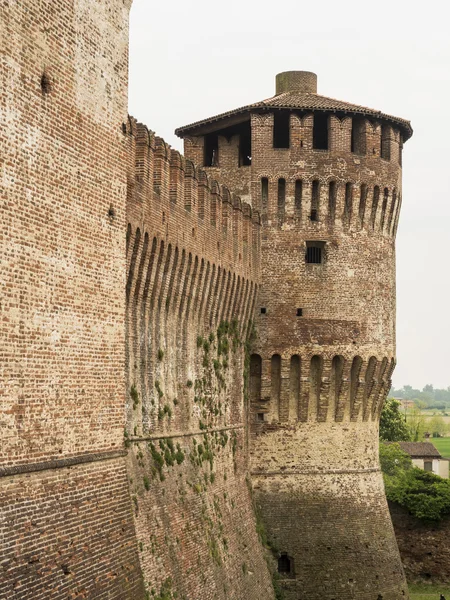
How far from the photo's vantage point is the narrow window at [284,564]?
29.5m

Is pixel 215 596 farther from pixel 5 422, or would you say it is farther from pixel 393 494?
pixel 393 494

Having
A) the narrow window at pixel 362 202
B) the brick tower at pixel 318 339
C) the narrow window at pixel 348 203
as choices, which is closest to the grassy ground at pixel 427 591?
the brick tower at pixel 318 339

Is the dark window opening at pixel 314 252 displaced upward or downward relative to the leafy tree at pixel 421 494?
upward

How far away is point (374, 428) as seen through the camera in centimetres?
3216

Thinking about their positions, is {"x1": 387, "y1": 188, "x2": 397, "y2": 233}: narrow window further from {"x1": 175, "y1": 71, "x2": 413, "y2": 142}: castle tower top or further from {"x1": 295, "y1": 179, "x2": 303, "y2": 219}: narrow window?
{"x1": 295, "y1": 179, "x2": 303, "y2": 219}: narrow window

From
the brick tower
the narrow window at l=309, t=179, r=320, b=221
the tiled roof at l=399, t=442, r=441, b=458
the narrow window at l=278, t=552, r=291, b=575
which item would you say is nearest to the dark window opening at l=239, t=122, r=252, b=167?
the brick tower

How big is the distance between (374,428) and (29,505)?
2004 cm

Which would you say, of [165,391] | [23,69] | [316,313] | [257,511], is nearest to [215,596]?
[165,391]

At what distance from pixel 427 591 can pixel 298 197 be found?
1479cm

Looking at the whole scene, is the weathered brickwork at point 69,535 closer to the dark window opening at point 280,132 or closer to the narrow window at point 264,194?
the narrow window at point 264,194

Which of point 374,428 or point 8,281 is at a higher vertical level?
point 8,281

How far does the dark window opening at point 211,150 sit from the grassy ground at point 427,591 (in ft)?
51.7

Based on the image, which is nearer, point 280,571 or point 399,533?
point 280,571

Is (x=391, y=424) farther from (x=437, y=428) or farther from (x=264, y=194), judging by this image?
(x=437, y=428)
